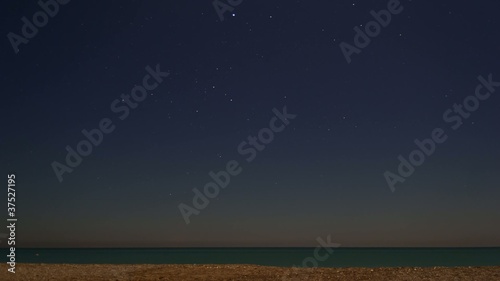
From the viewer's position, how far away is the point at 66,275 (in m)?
18.6

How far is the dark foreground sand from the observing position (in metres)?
17.1

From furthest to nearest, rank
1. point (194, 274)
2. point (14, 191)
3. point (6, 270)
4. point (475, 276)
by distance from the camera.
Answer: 1. point (6, 270)
2. point (194, 274)
3. point (475, 276)
4. point (14, 191)

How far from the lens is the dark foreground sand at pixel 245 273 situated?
17094 mm

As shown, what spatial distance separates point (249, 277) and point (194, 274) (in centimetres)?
213

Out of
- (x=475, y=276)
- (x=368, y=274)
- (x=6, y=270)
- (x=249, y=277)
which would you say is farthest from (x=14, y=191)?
(x=475, y=276)

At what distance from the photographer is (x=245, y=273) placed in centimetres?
1822

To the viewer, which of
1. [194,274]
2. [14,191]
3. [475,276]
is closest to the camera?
[14,191]

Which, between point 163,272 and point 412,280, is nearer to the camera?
point 412,280

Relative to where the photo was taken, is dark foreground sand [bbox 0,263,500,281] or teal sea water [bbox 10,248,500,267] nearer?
dark foreground sand [bbox 0,263,500,281]

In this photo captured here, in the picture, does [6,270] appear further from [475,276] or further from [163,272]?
[475,276]

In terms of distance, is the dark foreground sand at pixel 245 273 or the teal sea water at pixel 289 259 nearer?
the dark foreground sand at pixel 245 273

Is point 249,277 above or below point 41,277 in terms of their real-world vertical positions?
below

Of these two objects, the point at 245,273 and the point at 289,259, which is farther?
the point at 289,259

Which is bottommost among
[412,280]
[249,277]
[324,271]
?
[412,280]
